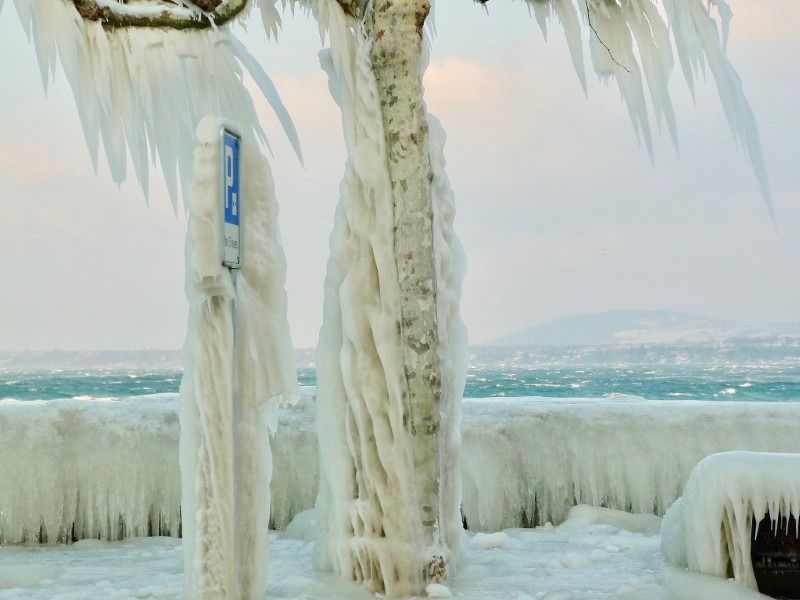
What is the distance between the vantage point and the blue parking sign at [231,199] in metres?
2.66

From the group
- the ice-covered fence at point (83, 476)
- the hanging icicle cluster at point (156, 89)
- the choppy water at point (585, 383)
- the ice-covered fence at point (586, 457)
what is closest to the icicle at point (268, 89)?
the hanging icicle cluster at point (156, 89)

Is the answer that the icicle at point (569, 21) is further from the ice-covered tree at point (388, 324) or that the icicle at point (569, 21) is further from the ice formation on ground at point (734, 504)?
the ice formation on ground at point (734, 504)

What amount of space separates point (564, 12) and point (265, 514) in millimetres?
3486

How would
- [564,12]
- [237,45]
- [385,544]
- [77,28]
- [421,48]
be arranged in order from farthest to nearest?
[564,12], [237,45], [77,28], [421,48], [385,544]

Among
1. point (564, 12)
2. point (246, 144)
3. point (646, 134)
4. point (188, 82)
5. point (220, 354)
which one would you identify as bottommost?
point (220, 354)

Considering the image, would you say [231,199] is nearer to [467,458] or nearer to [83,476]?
[467,458]

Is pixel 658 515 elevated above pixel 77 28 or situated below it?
below

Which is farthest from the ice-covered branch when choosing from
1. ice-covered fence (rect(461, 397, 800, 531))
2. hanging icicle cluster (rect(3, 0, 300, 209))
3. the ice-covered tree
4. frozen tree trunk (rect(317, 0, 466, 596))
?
ice-covered fence (rect(461, 397, 800, 531))

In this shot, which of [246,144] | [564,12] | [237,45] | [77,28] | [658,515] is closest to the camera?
[246,144]

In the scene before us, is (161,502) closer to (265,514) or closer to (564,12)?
(265,514)

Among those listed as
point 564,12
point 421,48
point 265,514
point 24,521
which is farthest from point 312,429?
point 564,12

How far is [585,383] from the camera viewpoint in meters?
30.8

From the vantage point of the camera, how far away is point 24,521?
4.81m

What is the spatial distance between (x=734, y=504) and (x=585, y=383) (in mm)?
28349
